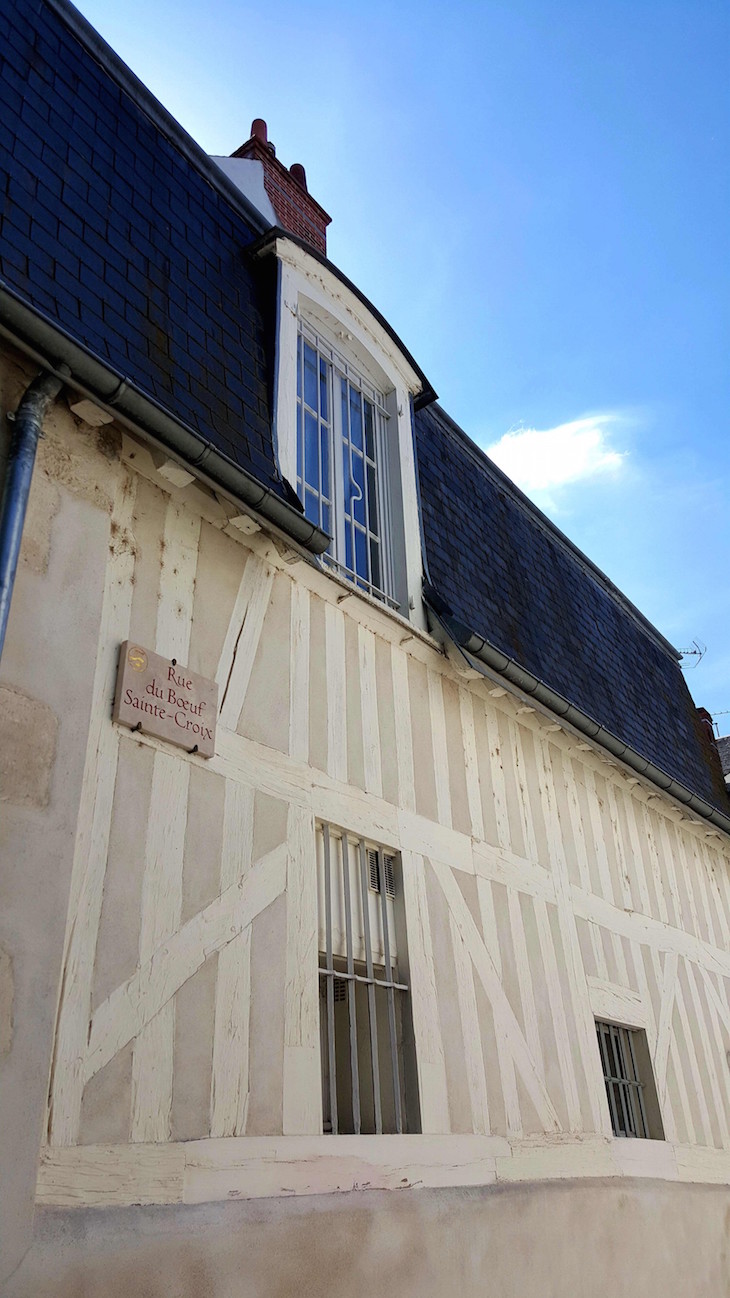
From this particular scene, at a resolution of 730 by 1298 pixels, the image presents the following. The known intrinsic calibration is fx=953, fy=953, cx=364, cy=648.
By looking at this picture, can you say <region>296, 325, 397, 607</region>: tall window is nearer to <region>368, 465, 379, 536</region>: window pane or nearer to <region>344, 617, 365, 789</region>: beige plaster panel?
Result: <region>368, 465, 379, 536</region>: window pane

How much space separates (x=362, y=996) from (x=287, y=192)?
17.0 ft

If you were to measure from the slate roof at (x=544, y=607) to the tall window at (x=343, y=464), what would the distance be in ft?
1.14

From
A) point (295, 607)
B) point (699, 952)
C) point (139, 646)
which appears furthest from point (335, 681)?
point (699, 952)

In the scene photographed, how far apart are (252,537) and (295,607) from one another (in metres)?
0.39

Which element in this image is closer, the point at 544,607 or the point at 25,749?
the point at 25,749

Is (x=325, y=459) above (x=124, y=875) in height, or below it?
above

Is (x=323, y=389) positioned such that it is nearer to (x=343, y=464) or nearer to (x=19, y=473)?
(x=343, y=464)

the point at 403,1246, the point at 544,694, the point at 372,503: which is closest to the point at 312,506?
the point at 372,503

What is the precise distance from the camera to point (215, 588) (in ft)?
13.0

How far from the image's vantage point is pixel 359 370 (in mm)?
5738

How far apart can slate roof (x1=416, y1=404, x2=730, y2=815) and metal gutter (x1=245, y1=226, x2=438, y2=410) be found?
0.73 feet

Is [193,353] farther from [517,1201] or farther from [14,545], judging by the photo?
[517,1201]

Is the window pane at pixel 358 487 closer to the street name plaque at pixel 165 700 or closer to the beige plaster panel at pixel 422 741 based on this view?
the beige plaster panel at pixel 422 741

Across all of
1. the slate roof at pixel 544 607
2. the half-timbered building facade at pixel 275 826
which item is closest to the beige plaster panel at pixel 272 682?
the half-timbered building facade at pixel 275 826
